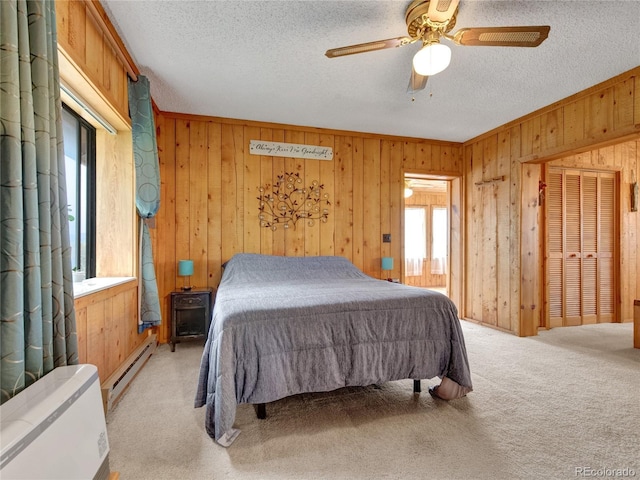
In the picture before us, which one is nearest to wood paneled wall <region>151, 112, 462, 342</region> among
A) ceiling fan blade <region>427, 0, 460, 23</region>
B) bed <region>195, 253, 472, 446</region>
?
bed <region>195, 253, 472, 446</region>

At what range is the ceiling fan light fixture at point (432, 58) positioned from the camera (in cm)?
176

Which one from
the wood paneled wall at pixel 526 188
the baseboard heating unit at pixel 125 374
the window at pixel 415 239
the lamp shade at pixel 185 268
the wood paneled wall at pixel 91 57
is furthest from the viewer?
the window at pixel 415 239

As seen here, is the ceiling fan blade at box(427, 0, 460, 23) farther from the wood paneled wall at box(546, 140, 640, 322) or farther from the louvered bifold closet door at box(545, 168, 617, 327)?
the wood paneled wall at box(546, 140, 640, 322)

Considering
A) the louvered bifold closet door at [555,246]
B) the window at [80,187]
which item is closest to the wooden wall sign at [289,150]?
the window at [80,187]

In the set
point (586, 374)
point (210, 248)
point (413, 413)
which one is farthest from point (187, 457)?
point (586, 374)

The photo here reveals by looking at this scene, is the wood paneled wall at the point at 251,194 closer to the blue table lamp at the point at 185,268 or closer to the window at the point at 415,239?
the blue table lamp at the point at 185,268

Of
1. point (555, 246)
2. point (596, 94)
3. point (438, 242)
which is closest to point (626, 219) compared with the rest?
point (555, 246)

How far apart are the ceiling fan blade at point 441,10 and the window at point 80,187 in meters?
2.44

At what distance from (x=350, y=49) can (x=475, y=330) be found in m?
3.46

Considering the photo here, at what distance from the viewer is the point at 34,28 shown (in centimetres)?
110

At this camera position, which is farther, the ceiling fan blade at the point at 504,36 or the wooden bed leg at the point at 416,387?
the wooden bed leg at the point at 416,387

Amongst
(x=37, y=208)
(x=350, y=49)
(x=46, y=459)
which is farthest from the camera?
(x=350, y=49)

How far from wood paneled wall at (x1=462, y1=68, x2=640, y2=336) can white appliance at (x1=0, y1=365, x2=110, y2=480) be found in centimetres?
399

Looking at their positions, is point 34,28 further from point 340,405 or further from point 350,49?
point 340,405
